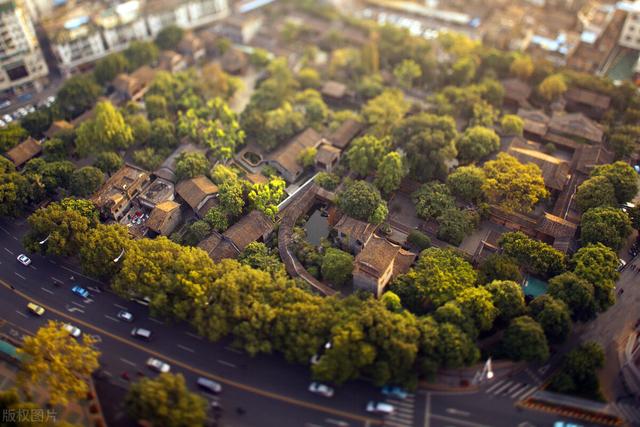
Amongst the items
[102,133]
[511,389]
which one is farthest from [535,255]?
[102,133]

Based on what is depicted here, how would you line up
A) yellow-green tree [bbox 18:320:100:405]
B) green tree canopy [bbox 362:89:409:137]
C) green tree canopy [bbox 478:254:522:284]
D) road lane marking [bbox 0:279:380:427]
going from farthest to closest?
1. green tree canopy [bbox 362:89:409:137]
2. green tree canopy [bbox 478:254:522:284]
3. road lane marking [bbox 0:279:380:427]
4. yellow-green tree [bbox 18:320:100:405]

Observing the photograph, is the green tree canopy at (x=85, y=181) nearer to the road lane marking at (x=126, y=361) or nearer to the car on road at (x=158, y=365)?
the road lane marking at (x=126, y=361)

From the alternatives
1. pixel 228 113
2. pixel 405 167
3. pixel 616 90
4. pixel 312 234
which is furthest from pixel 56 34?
pixel 616 90

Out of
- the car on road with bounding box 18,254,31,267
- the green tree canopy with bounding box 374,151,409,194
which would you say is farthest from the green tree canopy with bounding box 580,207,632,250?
the car on road with bounding box 18,254,31,267

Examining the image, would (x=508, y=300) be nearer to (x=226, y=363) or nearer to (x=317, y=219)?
(x=317, y=219)

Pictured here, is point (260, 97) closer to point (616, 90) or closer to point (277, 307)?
point (277, 307)

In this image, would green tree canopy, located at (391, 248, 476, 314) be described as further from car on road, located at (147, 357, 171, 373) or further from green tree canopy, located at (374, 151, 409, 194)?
car on road, located at (147, 357, 171, 373)
